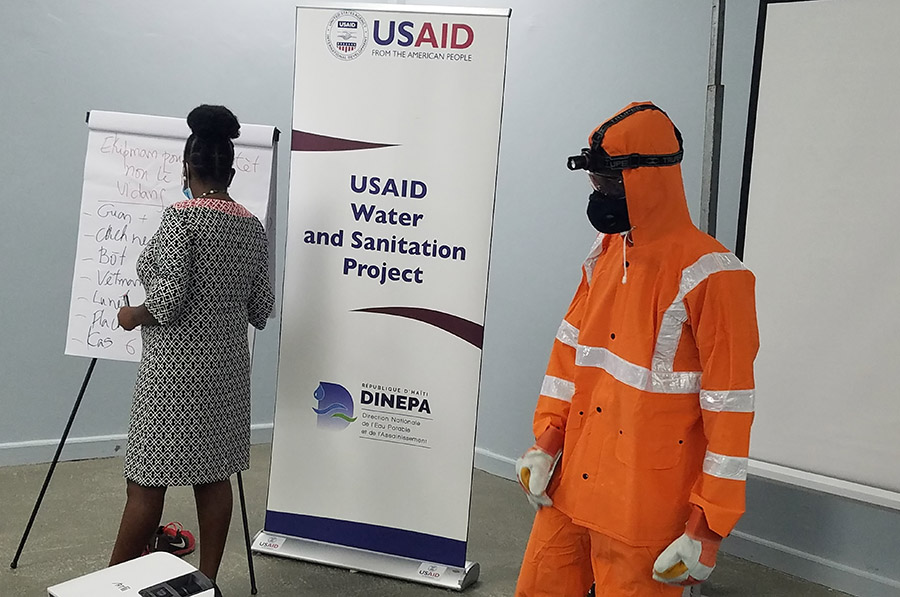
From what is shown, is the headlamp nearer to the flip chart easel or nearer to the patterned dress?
the patterned dress

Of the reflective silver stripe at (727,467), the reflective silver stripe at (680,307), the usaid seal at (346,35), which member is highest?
the usaid seal at (346,35)

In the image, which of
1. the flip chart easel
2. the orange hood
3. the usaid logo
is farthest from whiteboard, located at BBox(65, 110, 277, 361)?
the orange hood

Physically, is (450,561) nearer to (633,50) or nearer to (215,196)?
(215,196)

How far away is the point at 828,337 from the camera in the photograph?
260 cm

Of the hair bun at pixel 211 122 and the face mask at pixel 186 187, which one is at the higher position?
the hair bun at pixel 211 122

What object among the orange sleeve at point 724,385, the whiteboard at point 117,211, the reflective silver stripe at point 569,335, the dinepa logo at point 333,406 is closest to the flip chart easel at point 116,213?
the whiteboard at point 117,211

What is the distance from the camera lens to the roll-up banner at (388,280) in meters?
2.75

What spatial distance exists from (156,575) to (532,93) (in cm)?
306

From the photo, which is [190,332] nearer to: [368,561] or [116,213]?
[116,213]

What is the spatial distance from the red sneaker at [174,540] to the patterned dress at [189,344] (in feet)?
2.07

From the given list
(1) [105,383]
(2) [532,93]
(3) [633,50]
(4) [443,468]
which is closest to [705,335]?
(4) [443,468]

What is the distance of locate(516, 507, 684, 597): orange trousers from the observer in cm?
172

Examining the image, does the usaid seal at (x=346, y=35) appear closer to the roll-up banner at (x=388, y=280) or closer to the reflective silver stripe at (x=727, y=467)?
the roll-up banner at (x=388, y=280)

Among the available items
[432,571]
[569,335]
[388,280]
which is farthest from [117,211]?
[569,335]
